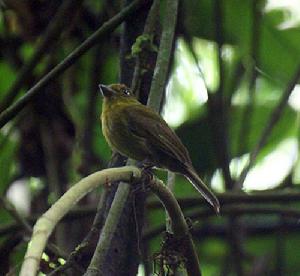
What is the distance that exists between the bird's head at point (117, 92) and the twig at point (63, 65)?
23cm

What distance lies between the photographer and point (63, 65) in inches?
115

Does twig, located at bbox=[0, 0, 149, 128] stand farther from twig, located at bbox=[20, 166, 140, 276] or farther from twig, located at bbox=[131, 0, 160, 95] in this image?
twig, located at bbox=[20, 166, 140, 276]

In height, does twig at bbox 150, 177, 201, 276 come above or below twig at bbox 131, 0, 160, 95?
below

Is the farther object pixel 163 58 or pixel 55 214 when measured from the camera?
pixel 163 58

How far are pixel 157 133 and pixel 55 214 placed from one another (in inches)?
67.0

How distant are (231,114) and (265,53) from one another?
1.44ft

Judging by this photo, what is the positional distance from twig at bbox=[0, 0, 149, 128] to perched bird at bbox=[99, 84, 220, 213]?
24 cm

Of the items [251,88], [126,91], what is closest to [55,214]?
[126,91]

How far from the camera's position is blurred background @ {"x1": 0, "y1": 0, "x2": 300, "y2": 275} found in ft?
11.5

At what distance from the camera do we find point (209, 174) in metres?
4.01

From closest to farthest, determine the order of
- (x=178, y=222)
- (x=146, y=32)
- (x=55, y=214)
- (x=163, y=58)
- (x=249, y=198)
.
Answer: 1. (x=55, y=214)
2. (x=178, y=222)
3. (x=163, y=58)
4. (x=146, y=32)
5. (x=249, y=198)

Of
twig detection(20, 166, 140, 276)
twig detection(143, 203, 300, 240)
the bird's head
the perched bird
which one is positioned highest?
the bird's head

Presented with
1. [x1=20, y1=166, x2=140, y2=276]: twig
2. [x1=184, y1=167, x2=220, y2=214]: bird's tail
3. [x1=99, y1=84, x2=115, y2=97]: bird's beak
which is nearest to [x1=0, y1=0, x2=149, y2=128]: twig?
[x1=99, y1=84, x2=115, y2=97]: bird's beak

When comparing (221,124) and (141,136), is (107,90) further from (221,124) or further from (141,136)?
(221,124)
